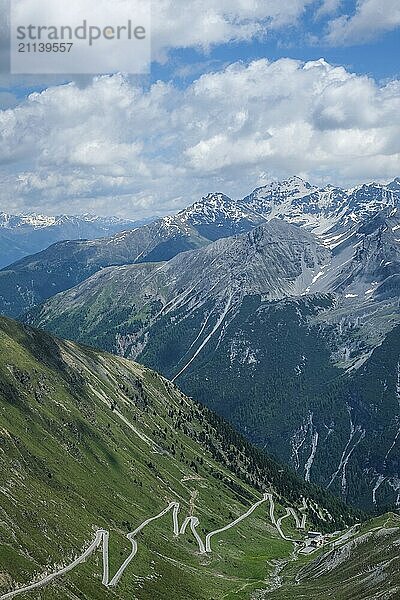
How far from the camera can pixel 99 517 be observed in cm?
19712

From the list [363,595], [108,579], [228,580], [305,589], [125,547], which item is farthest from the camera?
[228,580]

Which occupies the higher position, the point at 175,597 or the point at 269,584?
the point at 175,597

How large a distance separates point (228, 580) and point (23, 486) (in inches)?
2664

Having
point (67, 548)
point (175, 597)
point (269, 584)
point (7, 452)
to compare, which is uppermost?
point (7, 452)

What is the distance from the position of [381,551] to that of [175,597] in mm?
51886

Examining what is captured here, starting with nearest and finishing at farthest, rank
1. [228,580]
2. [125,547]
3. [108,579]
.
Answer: [108,579]
[125,547]
[228,580]

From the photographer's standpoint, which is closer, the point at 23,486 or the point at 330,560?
the point at 23,486

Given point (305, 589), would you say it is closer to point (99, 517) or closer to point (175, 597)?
point (175, 597)

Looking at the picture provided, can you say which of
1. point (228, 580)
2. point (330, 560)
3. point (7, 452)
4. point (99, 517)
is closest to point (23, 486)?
point (7, 452)

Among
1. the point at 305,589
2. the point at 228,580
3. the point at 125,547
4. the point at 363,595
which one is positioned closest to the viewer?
the point at 363,595

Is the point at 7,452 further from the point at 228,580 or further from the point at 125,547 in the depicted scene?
the point at 228,580

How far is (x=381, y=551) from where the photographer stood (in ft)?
541

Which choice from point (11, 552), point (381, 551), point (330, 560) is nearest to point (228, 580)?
point (330, 560)

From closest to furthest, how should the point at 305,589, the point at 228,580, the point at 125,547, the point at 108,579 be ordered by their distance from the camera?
the point at 108,579 < the point at 305,589 < the point at 125,547 < the point at 228,580
